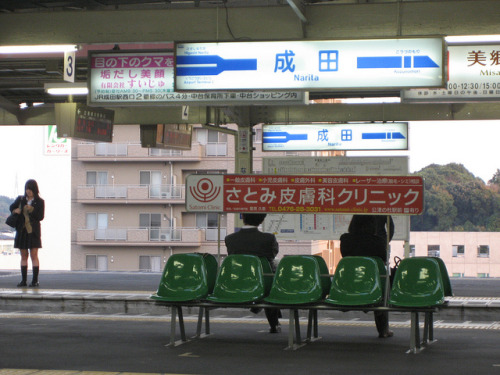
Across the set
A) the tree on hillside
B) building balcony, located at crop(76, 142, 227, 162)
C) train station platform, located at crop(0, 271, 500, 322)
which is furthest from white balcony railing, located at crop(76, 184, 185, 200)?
train station platform, located at crop(0, 271, 500, 322)

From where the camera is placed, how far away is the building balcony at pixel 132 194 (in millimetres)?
44875

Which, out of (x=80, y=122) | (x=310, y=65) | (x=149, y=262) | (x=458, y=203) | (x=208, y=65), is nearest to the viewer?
(x=310, y=65)

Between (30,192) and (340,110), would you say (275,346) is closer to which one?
(30,192)

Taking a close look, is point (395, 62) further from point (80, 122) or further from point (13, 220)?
point (80, 122)

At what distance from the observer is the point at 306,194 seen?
9516 mm

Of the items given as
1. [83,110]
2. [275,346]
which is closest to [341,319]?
[275,346]

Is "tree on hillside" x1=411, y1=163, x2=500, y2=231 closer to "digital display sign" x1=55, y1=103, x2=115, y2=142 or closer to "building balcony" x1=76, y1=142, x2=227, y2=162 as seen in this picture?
"building balcony" x1=76, y1=142, x2=227, y2=162

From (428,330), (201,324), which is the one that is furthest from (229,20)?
(428,330)

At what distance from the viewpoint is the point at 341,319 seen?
1248cm

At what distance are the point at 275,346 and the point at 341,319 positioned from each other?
3.39 m

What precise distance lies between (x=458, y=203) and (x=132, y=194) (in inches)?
602

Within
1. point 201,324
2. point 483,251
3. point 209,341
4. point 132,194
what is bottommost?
point 483,251

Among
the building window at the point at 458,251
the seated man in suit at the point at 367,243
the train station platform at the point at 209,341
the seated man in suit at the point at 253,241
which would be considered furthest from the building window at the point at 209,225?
the seated man in suit at the point at 367,243

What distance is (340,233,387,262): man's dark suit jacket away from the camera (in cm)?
987
